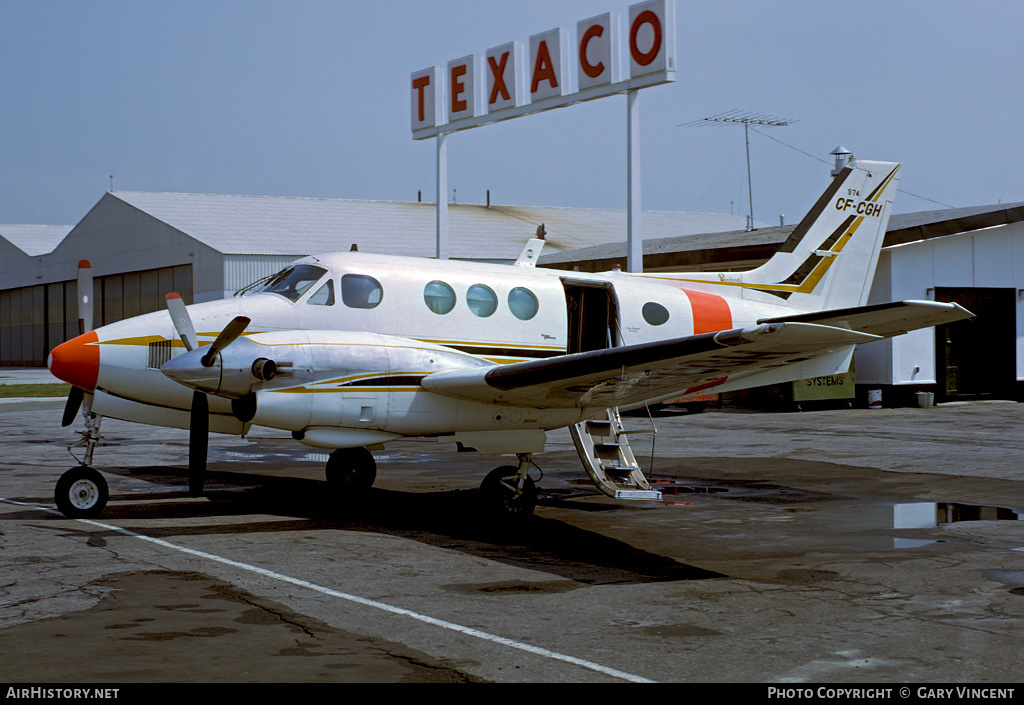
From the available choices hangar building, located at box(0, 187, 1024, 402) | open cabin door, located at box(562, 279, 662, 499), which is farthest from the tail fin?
hangar building, located at box(0, 187, 1024, 402)

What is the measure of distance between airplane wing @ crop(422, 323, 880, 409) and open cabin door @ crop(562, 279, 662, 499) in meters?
0.53

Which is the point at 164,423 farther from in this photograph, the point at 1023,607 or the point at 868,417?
the point at 868,417

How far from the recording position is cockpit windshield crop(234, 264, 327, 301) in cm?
1191

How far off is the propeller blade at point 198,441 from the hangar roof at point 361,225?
4151cm

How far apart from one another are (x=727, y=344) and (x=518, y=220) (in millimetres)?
56891

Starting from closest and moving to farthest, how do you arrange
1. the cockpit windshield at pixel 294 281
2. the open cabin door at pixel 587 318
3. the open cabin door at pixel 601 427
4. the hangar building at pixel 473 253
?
the cockpit windshield at pixel 294 281
the open cabin door at pixel 601 427
the open cabin door at pixel 587 318
the hangar building at pixel 473 253

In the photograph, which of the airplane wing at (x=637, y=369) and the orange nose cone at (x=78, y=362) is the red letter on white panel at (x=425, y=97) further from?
the orange nose cone at (x=78, y=362)

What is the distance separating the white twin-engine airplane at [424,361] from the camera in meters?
10.5

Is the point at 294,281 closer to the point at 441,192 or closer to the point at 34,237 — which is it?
the point at 441,192

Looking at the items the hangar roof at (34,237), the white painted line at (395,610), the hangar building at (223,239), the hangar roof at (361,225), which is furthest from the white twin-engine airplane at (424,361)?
the hangar roof at (34,237)

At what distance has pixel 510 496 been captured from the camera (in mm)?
12039

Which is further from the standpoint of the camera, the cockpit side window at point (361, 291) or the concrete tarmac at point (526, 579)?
the cockpit side window at point (361, 291)

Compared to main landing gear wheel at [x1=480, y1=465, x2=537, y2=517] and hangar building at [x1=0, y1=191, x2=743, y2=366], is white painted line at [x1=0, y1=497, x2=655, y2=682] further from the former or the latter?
hangar building at [x1=0, y1=191, x2=743, y2=366]

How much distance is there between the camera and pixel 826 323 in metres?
8.66
